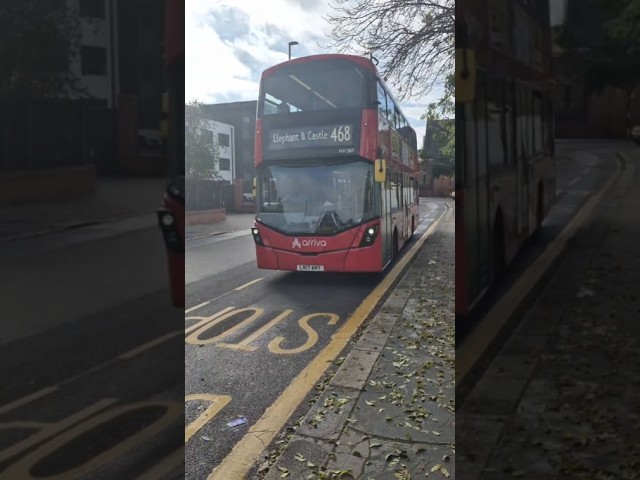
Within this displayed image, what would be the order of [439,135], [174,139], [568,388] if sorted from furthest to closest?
[439,135] → [174,139] → [568,388]

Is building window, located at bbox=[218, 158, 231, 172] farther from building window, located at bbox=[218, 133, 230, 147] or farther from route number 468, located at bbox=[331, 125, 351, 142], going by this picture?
route number 468, located at bbox=[331, 125, 351, 142]

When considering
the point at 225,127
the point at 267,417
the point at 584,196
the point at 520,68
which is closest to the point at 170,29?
the point at 225,127

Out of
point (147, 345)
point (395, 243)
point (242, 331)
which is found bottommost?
point (242, 331)

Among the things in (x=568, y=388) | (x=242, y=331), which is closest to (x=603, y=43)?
(x=568, y=388)

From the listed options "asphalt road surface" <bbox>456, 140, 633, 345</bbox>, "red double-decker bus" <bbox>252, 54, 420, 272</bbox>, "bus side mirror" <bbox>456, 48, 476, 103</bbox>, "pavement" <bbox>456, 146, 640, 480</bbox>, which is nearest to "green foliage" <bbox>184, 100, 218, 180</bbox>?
"red double-decker bus" <bbox>252, 54, 420, 272</bbox>

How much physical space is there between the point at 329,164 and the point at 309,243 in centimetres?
26

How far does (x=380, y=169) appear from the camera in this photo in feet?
5.83

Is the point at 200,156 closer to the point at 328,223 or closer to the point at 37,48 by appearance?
the point at 328,223

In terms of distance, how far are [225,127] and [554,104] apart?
3.24 feet

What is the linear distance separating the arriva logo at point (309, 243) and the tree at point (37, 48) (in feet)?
2.73

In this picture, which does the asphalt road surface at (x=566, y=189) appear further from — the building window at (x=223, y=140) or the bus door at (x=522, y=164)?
the building window at (x=223, y=140)

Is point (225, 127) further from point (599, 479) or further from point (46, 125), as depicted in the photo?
point (599, 479)

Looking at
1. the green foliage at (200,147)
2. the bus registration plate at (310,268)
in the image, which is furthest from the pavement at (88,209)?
the bus registration plate at (310,268)

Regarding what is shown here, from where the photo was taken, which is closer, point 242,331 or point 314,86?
point 314,86
